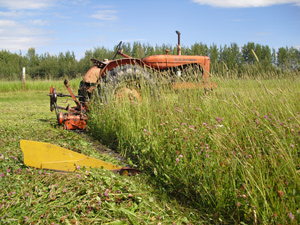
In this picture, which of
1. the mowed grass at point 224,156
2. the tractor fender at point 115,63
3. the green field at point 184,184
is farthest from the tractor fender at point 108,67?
the green field at point 184,184

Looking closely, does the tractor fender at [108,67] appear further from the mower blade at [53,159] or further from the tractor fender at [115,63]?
the mower blade at [53,159]

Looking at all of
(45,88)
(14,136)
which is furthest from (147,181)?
(45,88)

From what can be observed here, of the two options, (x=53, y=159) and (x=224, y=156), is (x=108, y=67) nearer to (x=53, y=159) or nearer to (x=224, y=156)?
(x=53, y=159)

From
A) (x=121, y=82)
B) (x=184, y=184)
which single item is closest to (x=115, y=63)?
(x=121, y=82)

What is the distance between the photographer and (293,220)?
83.0 inches

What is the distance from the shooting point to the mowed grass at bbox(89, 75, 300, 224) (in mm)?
2330

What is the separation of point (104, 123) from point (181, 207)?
279 centimetres

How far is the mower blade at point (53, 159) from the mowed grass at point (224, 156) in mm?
684

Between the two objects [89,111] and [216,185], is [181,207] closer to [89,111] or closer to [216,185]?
[216,185]

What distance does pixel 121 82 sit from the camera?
229 inches

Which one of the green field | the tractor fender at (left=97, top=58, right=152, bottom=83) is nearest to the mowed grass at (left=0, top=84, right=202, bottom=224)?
the green field

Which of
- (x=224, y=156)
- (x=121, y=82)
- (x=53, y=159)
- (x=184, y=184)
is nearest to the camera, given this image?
(x=224, y=156)

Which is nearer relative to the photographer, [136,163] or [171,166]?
[171,166]

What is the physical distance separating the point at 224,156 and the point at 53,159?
1923mm
